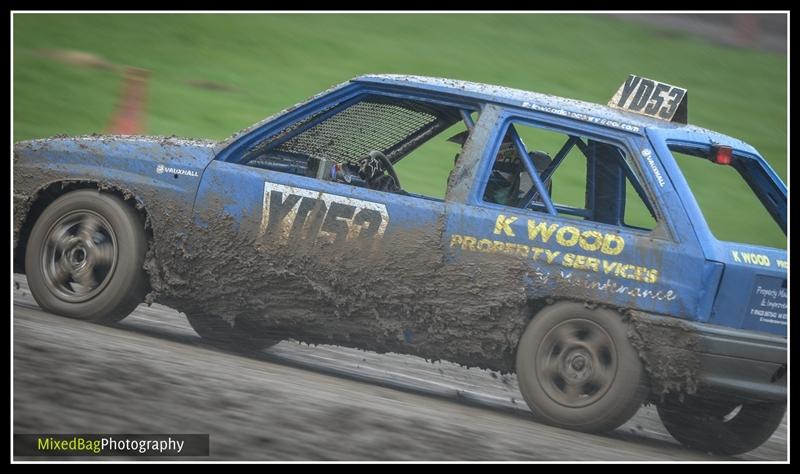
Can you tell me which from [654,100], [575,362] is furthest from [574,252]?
[654,100]

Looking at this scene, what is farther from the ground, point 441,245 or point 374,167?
point 374,167

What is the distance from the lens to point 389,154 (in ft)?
23.7

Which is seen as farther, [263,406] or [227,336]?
[227,336]

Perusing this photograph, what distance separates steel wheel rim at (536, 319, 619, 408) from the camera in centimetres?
574

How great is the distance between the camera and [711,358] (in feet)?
18.2

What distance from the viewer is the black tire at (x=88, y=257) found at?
633cm

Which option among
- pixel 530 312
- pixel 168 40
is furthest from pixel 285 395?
pixel 168 40

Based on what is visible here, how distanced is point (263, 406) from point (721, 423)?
8.89 ft

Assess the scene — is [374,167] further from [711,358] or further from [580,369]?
[711,358]

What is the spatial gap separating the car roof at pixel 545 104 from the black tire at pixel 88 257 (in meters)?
1.49

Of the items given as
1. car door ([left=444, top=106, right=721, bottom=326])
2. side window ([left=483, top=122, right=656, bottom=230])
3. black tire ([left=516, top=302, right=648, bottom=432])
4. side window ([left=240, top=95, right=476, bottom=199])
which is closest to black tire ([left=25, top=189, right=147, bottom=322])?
side window ([left=240, top=95, right=476, bottom=199])

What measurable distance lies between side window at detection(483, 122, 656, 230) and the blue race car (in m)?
0.01

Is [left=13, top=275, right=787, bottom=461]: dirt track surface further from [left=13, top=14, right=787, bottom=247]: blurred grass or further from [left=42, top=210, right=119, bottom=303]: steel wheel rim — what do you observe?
[left=13, top=14, right=787, bottom=247]: blurred grass
